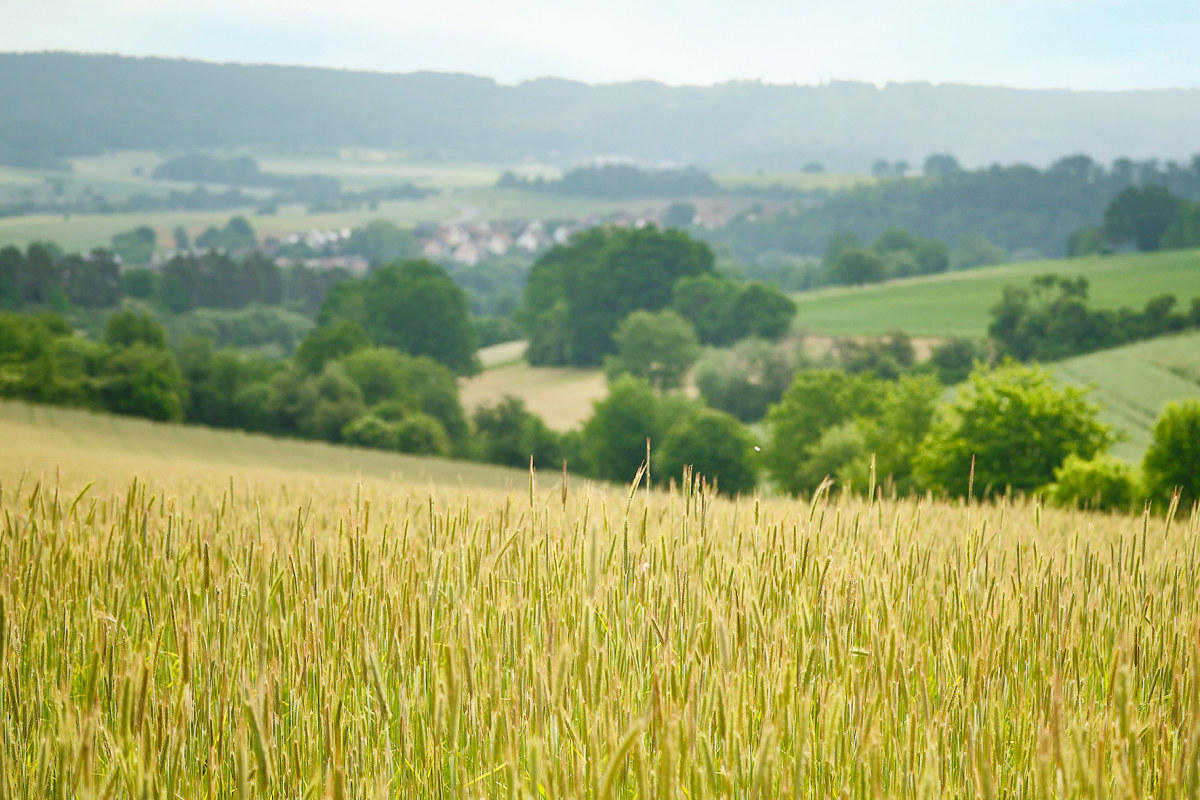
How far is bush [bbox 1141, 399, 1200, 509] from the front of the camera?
875 inches

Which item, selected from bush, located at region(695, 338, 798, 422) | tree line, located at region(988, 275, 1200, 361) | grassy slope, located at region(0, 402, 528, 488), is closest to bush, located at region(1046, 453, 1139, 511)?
grassy slope, located at region(0, 402, 528, 488)

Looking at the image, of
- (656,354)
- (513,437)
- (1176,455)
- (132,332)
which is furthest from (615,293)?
(1176,455)

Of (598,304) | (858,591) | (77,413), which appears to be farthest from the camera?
(598,304)

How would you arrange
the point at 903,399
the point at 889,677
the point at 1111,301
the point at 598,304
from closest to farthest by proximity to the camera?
the point at 889,677, the point at 903,399, the point at 1111,301, the point at 598,304

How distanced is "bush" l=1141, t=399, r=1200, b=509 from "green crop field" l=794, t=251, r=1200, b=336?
2565 inches

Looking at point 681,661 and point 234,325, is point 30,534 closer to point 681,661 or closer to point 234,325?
point 681,661

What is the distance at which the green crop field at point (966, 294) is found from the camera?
287 ft

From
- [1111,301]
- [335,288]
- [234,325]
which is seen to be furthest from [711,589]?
[234,325]

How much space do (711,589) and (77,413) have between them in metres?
60.2

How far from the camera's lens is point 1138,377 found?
62.4 m

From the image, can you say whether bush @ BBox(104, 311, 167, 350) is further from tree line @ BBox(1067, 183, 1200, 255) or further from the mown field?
tree line @ BBox(1067, 183, 1200, 255)

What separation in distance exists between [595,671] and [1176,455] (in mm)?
24847

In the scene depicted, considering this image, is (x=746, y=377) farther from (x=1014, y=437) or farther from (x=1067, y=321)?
(x=1014, y=437)

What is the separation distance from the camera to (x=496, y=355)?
4658 inches
